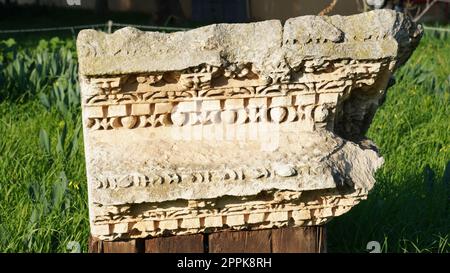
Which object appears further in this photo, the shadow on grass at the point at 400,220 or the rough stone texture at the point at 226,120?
the shadow on grass at the point at 400,220

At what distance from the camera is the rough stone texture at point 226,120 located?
2.49 m

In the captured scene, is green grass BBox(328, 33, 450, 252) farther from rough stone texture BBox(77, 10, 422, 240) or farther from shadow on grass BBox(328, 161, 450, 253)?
rough stone texture BBox(77, 10, 422, 240)

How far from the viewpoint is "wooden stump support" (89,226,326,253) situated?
105 inches

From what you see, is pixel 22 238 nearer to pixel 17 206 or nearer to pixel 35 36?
pixel 17 206

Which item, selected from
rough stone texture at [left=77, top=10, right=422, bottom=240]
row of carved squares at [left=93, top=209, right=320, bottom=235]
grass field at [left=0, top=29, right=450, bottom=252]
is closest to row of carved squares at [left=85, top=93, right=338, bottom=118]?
rough stone texture at [left=77, top=10, right=422, bottom=240]

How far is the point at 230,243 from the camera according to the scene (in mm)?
2688

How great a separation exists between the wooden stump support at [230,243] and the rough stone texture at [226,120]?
0.03 m

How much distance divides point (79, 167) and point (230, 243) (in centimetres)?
182

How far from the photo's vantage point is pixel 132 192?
2490 mm

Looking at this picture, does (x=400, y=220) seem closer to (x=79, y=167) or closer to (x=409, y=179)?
(x=409, y=179)

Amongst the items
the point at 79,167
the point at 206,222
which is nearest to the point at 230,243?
the point at 206,222

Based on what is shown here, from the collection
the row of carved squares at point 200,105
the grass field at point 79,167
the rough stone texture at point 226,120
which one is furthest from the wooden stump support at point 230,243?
the grass field at point 79,167

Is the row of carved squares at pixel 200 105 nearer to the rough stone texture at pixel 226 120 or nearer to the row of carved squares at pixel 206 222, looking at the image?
the rough stone texture at pixel 226 120
